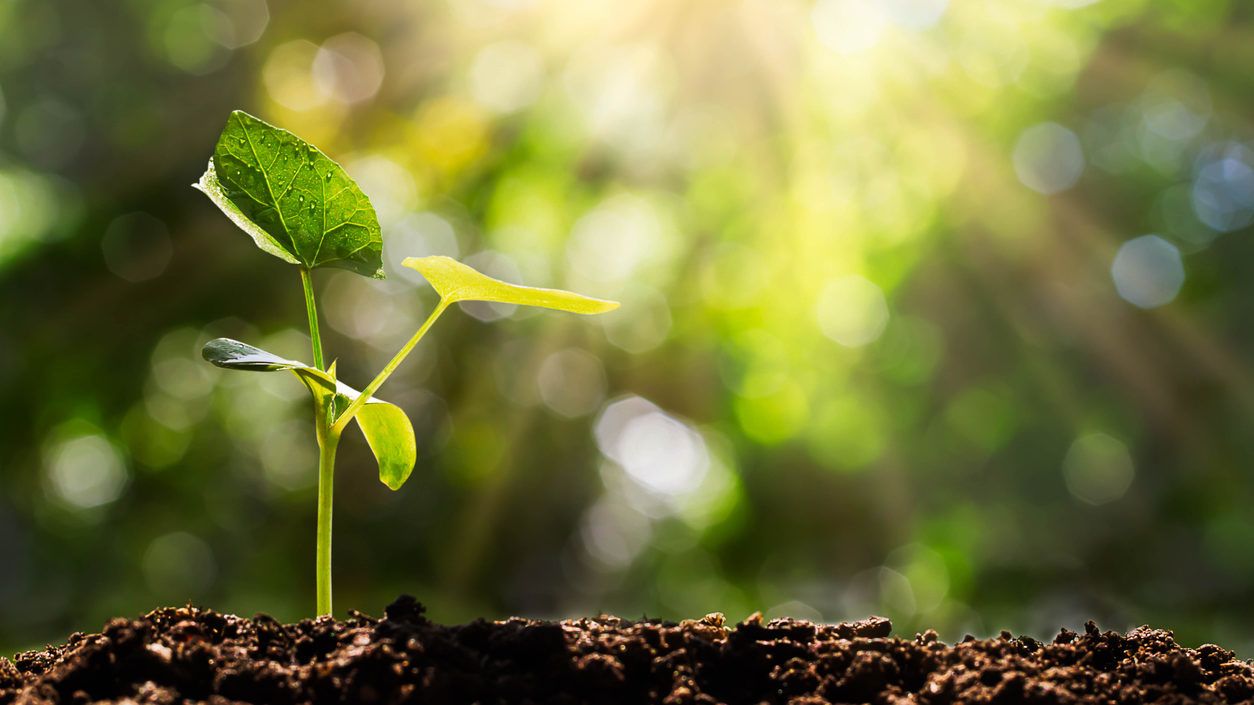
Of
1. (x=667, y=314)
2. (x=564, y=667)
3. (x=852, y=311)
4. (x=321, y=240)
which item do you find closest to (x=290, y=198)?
(x=321, y=240)

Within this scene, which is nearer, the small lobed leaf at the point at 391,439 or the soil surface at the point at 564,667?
the soil surface at the point at 564,667

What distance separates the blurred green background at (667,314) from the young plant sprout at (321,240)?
18.7ft

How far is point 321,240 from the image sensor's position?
1039 mm

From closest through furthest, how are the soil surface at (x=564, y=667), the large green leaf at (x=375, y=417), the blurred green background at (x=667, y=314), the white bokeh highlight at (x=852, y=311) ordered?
the soil surface at (x=564, y=667)
the large green leaf at (x=375, y=417)
the blurred green background at (x=667, y=314)
the white bokeh highlight at (x=852, y=311)

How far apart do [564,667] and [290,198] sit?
568 mm

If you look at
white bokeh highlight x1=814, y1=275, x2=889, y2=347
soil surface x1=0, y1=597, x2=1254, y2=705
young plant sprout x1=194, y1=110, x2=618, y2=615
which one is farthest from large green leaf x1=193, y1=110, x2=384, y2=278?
white bokeh highlight x1=814, y1=275, x2=889, y2=347

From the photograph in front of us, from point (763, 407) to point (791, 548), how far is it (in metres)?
1.35

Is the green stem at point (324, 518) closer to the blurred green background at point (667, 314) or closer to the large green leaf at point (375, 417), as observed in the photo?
the large green leaf at point (375, 417)

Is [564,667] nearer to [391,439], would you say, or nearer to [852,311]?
[391,439]

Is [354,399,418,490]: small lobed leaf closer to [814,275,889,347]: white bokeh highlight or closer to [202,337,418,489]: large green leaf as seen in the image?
[202,337,418,489]: large green leaf

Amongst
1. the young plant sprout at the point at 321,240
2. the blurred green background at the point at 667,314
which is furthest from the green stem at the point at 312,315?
the blurred green background at the point at 667,314

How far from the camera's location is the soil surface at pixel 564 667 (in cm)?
79

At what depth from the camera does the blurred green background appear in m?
7.30

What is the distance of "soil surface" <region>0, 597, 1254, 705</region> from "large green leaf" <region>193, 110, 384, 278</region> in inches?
15.3
